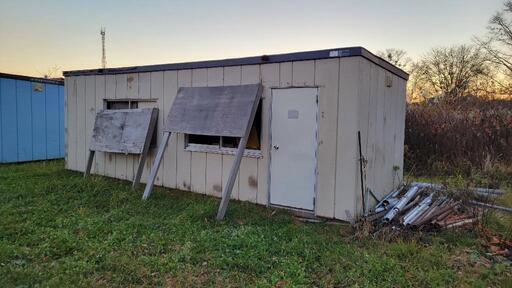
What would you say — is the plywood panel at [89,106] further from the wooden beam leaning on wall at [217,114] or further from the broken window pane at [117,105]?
the wooden beam leaning on wall at [217,114]

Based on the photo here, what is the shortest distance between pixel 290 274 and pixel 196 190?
11.3 feet

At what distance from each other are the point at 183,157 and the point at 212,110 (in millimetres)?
1305

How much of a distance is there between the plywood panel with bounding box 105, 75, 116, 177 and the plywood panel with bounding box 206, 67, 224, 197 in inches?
106

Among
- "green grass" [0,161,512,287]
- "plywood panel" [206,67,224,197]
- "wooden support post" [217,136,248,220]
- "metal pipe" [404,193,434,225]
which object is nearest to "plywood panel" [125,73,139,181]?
"green grass" [0,161,512,287]

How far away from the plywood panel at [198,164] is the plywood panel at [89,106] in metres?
3.10

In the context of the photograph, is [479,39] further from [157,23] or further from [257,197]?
[257,197]

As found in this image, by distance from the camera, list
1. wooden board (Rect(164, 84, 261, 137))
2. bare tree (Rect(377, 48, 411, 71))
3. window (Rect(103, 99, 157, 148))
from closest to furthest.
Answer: wooden board (Rect(164, 84, 261, 137)), window (Rect(103, 99, 157, 148)), bare tree (Rect(377, 48, 411, 71))

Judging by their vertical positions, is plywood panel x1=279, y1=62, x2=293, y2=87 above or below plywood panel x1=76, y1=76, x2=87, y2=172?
above

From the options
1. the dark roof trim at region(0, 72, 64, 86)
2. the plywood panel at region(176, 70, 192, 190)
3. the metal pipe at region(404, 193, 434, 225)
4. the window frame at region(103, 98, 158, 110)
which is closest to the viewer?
the metal pipe at region(404, 193, 434, 225)

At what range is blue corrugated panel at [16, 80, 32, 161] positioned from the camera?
9328 mm

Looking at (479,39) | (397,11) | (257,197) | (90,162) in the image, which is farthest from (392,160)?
(479,39)

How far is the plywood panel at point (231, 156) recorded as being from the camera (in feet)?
Answer: 18.4

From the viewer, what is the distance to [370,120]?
4.95 metres

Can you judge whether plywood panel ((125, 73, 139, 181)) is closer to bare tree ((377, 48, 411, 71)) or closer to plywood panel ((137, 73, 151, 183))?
plywood panel ((137, 73, 151, 183))
